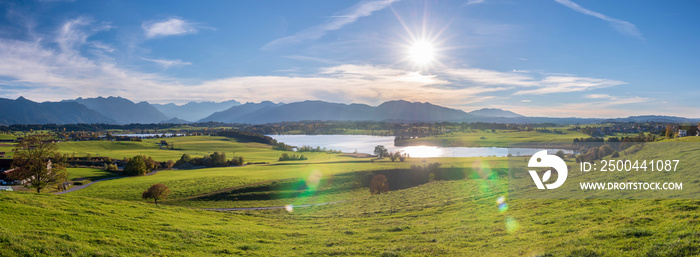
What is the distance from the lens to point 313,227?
81.4ft

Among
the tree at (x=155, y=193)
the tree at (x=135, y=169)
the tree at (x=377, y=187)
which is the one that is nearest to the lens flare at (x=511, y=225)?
the tree at (x=377, y=187)

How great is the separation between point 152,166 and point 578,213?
3916 inches

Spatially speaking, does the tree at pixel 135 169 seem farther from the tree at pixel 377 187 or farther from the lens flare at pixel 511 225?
the lens flare at pixel 511 225

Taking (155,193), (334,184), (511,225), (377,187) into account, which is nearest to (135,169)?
(155,193)

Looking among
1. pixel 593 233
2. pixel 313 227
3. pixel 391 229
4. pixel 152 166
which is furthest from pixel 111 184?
pixel 593 233

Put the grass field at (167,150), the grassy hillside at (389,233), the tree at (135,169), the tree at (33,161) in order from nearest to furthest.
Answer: the grassy hillside at (389,233) → the tree at (33,161) → the tree at (135,169) → the grass field at (167,150)

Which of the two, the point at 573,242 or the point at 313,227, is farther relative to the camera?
the point at 313,227

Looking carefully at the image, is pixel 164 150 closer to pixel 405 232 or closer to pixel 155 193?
pixel 155 193

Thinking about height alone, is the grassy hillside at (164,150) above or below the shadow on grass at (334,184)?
above

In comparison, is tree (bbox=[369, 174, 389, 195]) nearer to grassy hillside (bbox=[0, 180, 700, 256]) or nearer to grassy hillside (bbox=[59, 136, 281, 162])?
grassy hillside (bbox=[0, 180, 700, 256])

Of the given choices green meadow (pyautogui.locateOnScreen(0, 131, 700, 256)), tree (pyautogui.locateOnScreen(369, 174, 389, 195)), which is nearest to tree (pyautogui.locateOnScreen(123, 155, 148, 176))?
tree (pyautogui.locateOnScreen(369, 174, 389, 195))

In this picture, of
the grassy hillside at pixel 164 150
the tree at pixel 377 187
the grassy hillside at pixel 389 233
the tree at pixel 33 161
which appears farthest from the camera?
the grassy hillside at pixel 164 150

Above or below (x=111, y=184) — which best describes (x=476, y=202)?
above

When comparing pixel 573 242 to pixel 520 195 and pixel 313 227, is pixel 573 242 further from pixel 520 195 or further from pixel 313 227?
pixel 313 227
